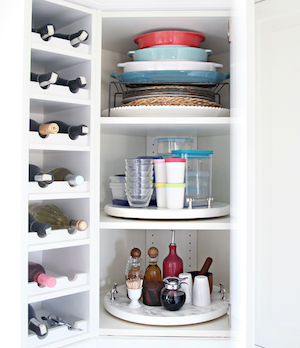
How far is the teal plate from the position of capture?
114 centimetres

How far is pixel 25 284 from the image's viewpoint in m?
0.91

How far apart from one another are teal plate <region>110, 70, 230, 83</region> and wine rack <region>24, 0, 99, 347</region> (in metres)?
0.15

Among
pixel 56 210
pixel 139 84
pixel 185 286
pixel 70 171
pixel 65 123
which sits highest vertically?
pixel 139 84

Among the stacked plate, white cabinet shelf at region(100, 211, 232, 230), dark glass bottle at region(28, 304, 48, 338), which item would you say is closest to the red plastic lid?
the stacked plate

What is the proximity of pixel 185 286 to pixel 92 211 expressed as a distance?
403 mm

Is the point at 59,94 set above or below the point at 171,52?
below

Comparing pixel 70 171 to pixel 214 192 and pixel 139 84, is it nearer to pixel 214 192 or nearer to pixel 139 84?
pixel 139 84

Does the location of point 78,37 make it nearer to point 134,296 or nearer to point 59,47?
point 59,47

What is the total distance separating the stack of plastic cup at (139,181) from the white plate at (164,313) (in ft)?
1.05

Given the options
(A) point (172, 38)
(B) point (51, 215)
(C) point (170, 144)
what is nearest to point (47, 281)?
(B) point (51, 215)

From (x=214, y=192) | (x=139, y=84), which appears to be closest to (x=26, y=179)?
(x=139, y=84)

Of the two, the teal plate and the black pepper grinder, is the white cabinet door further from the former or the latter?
the black pepper grinder

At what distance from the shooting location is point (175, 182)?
113cm

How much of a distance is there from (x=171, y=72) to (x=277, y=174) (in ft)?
1.47
